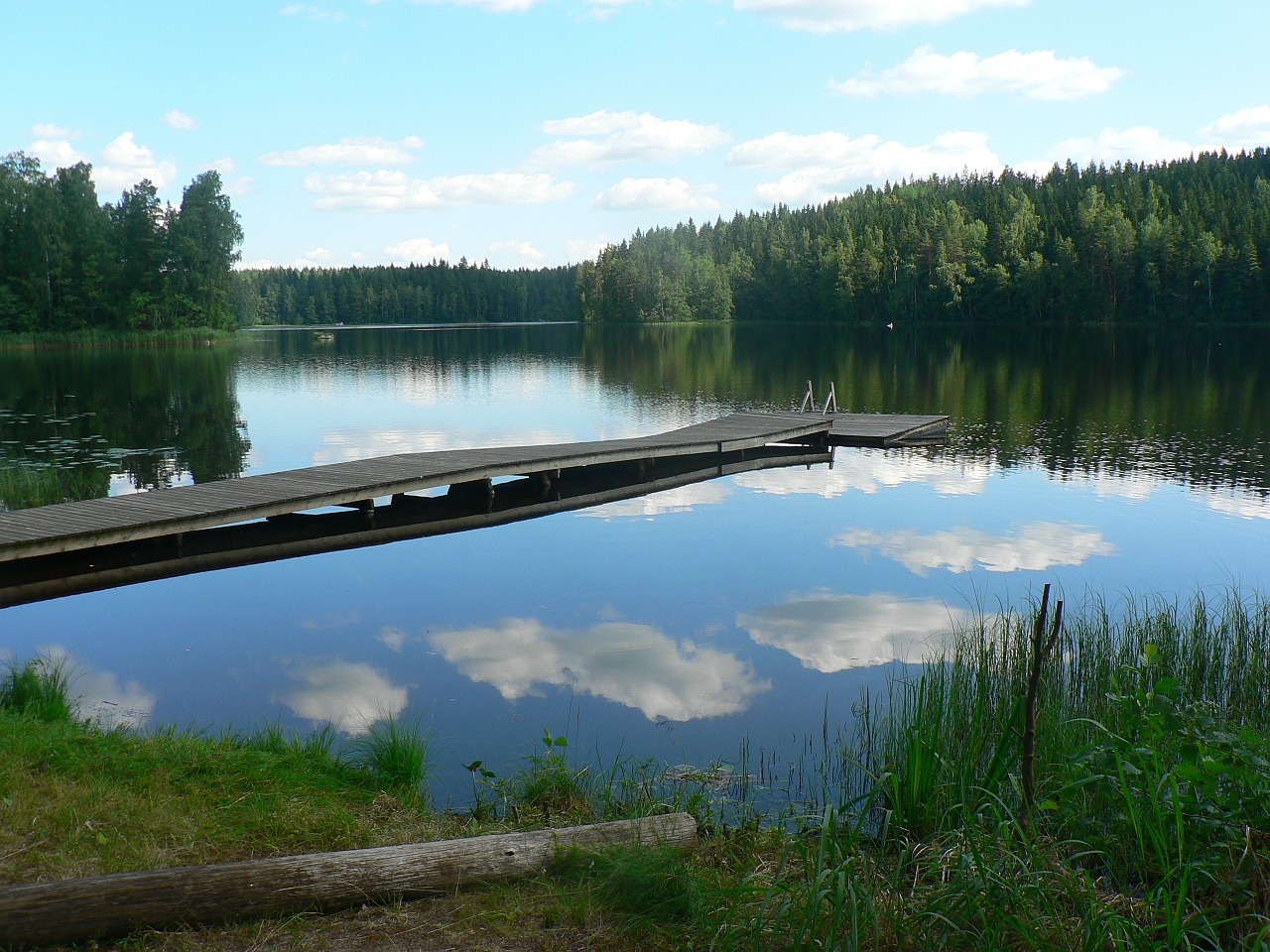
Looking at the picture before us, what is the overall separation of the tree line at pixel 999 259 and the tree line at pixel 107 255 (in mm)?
51469

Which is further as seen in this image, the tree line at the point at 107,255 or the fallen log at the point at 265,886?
the tree line at the point at 107,255

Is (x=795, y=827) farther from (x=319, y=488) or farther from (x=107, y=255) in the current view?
(x=107, y=255)

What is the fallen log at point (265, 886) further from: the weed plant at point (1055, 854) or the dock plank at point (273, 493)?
the dock plank at point (273, 493)

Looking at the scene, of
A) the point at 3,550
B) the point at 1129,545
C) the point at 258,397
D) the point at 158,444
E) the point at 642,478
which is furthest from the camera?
the point at 258,397

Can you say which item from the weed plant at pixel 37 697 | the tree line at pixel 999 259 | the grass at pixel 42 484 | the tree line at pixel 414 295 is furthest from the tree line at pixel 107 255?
the tree line at pixel 414 295

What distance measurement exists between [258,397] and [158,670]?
2489 cm

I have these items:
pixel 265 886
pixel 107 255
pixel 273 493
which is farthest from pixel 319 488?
pixel 107 255

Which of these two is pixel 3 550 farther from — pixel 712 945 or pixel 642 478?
pixel 642 478

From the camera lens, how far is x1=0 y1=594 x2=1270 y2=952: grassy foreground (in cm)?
360

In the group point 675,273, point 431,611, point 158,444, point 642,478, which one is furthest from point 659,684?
point 675,273

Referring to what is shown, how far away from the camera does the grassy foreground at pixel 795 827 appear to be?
11.8ft

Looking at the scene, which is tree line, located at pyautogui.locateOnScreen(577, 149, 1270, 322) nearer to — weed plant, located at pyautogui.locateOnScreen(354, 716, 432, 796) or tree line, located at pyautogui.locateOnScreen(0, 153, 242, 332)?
tree line, located at pyautogui.locateOnScreen(0, 153, 242, 332)

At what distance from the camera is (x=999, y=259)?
8325 centimetres

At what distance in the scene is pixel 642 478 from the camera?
1739cm
